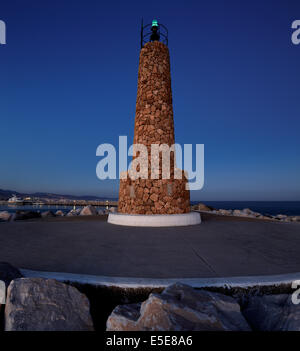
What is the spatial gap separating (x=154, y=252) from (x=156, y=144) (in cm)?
471

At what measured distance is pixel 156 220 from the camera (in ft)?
24.1

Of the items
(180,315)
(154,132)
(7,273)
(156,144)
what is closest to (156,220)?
(156,144)

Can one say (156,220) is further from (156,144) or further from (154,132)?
(154,132)

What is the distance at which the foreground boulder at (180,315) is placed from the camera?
6.93ft

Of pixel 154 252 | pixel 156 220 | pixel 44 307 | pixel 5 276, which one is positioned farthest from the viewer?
pixel 156 220

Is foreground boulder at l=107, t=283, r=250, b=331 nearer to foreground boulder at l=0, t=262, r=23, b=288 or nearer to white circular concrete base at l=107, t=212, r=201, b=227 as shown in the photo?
foreground boulder at l=0, t=262, r=23, b=288

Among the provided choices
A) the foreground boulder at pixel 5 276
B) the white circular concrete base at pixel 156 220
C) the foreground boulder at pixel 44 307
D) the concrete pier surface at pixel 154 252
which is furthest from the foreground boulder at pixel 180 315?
the white circular concrete base at pixel 156 220

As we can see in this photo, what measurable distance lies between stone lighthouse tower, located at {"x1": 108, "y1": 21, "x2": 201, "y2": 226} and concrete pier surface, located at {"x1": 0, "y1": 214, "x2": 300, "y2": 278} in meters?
1.74

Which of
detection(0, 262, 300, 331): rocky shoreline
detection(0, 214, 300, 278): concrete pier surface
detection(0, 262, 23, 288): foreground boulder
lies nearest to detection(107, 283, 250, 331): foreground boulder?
detection(0, 262, 300, 331): rocky shoreline

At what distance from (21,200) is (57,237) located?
67.6 metres

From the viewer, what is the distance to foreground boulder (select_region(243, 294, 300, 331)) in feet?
7.29

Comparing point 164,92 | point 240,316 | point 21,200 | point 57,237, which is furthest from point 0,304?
point 21,200

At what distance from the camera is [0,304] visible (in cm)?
252
